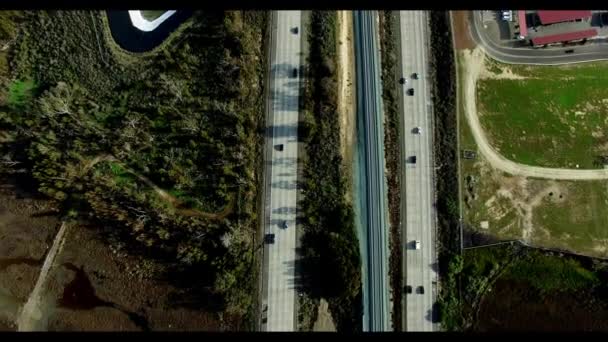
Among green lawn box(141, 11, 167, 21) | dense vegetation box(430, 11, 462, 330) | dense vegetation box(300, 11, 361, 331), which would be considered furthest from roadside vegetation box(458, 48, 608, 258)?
green lawn box(141, 11, 167, 21)

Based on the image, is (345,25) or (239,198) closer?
(239,198)

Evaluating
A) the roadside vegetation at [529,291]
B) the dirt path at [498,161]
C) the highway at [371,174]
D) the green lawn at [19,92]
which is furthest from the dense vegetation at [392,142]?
the green lawn at [19,92]

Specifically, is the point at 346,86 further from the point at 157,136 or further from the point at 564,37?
the point at 564,37

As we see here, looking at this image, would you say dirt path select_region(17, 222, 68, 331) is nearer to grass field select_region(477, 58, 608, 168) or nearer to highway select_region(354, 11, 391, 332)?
highway select_region(354, 11, 391, 332)

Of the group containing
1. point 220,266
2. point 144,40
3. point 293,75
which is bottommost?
point 220,266

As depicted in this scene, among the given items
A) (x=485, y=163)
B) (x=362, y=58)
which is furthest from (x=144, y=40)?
(x=485, y=163)

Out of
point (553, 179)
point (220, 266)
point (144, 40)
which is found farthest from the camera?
point (144, 40)

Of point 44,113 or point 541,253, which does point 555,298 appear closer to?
point 541,253
